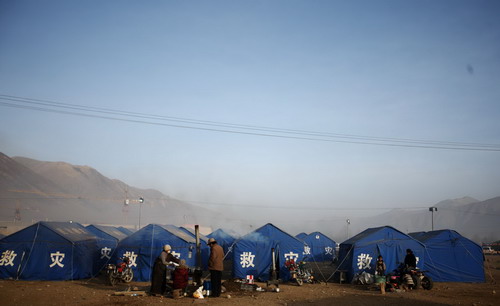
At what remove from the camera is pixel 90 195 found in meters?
172

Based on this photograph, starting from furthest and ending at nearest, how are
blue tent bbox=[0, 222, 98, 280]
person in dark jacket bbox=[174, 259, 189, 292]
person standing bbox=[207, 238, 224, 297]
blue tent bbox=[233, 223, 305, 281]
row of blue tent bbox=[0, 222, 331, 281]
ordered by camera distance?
blue tent bbox=[233, 223, 305, 281]
row of blue tent bbox=[0, 222, 331, 281]
blue tent bbox=[0, 222, 98, 280]
person standing bbox=[207, 238, 224, 297]
person in dark jacket bbox=[174, 259, 189, 292]

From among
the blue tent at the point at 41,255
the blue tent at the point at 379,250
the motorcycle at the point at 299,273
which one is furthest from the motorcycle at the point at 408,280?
the blue tent at the point at 41,255

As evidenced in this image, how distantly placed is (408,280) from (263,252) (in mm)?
6800

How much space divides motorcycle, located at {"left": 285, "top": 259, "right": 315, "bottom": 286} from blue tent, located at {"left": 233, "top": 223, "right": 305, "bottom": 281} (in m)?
0.69

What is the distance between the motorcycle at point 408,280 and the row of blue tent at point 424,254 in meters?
2.36

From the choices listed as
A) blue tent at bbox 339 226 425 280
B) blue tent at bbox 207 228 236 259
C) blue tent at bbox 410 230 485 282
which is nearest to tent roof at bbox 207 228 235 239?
blue tent at bbox 207 228 236 259

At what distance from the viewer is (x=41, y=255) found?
17.3 meters

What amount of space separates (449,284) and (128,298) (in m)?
14.9

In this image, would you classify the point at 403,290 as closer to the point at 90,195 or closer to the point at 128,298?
the point at 128,298

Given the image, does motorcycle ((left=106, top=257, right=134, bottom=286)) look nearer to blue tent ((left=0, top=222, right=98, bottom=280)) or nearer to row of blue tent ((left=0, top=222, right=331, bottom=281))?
row of blue tent ((left=0, top=222, right=331, bottom=281))

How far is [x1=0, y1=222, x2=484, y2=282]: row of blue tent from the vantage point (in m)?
17.3

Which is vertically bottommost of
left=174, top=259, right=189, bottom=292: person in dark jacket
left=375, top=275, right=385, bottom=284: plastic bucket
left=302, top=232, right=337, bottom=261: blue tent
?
left=302, top=232, right=337, bottom=261: blue tent

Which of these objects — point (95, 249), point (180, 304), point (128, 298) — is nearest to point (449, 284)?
point (180, 304)

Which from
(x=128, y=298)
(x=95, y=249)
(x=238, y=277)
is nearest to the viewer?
(x=128, y=298)
